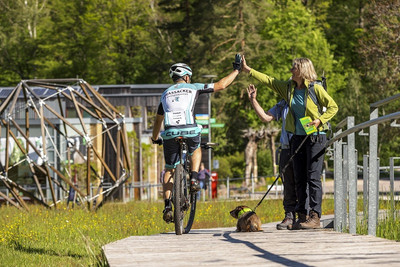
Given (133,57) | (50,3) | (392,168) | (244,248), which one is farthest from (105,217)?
A: (50,3)

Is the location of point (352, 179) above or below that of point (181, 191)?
above

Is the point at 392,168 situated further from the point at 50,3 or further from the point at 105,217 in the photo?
the point at 50,3

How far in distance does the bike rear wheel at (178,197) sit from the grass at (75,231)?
802 mm

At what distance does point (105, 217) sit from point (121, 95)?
3050 centimetres

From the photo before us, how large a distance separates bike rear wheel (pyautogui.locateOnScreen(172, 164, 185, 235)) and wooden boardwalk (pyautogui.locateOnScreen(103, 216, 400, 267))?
287mm

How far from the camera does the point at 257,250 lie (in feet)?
23.0

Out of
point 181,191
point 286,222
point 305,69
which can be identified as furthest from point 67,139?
point 305,69

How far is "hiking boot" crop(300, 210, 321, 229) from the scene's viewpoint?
9523 mm

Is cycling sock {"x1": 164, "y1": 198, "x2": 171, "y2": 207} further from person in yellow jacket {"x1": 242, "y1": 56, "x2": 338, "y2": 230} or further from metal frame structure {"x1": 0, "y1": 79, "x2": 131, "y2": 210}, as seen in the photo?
metal frame structure {"x1": 0, "y1": 79, "x2": 131, "y2": 210}

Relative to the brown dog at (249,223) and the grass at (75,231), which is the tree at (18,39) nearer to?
the grass at (75,231)

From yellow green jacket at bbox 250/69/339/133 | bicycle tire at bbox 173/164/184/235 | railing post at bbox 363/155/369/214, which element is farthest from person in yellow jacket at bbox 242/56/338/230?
bicycle tire at bbox 173/164/184/235

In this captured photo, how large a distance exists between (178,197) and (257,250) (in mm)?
2140

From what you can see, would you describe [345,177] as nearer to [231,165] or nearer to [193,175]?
[193,175]

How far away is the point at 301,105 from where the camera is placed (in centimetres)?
945
